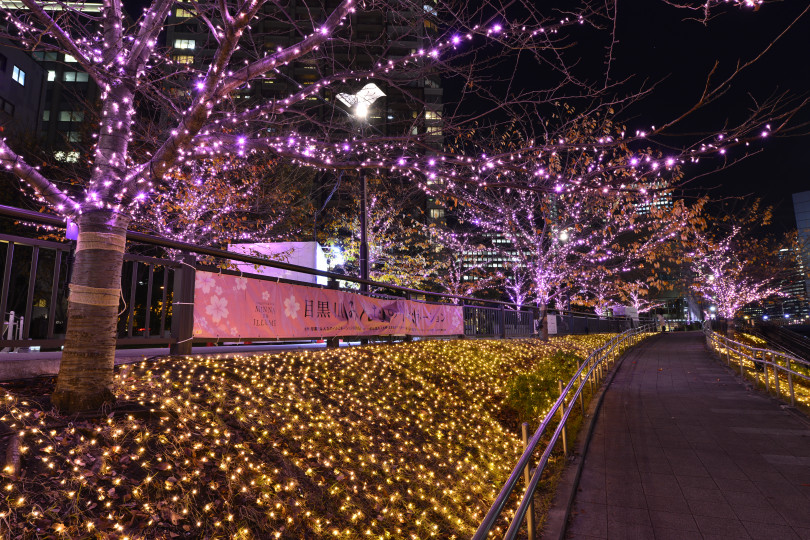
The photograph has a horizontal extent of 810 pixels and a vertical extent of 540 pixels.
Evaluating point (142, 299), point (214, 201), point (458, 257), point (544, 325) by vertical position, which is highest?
point (214, 201)

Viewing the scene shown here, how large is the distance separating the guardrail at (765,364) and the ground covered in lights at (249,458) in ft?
21.1

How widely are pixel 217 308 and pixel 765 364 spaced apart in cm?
1177

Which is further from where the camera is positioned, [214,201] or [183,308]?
[214,201]

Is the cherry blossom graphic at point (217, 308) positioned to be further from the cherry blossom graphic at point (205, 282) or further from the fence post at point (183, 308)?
the fence post at point (183, 308)

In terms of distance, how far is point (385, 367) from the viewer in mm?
7551

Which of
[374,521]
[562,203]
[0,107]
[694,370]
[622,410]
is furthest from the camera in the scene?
[0,107]

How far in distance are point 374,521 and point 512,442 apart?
3943 millimetres

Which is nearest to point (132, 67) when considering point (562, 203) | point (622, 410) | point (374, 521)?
point (374, 521)

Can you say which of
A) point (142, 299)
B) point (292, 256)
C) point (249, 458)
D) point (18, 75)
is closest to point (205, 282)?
point (249, 458)

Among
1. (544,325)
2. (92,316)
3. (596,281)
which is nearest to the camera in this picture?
(92,316)

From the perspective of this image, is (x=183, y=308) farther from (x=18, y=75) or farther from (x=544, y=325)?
(x=18, y=75)

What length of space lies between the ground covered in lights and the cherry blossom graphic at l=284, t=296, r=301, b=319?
68cm

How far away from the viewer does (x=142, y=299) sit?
864 inches

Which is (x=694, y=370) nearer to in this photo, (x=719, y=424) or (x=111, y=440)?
(x=719, y=424)
